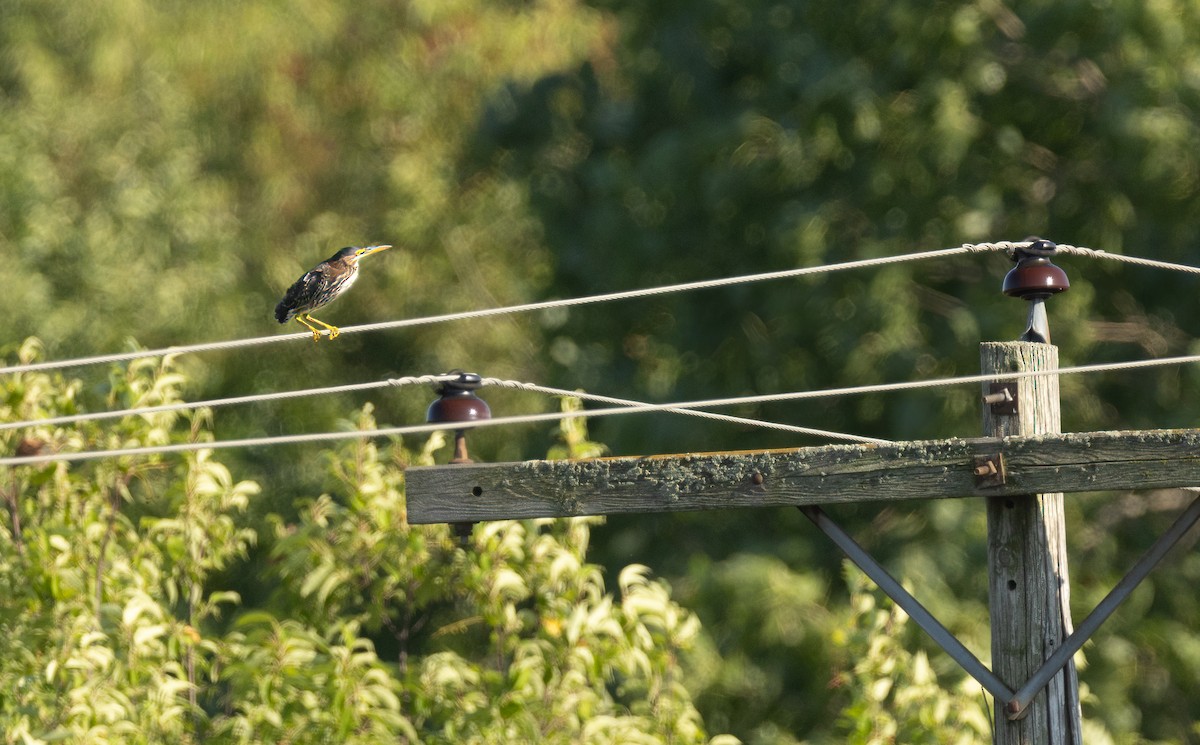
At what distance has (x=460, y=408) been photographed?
4891mm

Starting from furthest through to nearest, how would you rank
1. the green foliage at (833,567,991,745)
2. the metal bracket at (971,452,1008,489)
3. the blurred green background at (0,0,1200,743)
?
1. the blurred green background at (0,0,1200,743)
2. the green foliage at (833,567,991,745)
3. the metal bracket at (971,452,1008,489)

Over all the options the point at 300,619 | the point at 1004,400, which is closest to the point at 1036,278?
the point at 1004,400

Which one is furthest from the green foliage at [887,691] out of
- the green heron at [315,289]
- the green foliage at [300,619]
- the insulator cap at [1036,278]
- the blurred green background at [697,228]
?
the blurred green background at [697,228]

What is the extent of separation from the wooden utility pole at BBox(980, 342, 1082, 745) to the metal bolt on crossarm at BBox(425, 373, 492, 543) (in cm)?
142

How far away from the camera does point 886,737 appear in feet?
21.9

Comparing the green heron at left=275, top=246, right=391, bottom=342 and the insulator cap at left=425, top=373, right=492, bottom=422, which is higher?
the green heron at left=275, top=246, right=391, bottom=342

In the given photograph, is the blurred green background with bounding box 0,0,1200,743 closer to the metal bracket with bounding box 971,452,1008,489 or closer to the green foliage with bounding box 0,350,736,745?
the green foliage with bounding box 0,350,736,745

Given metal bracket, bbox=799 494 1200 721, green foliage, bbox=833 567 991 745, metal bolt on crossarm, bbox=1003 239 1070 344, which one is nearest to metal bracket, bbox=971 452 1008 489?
metal bracket, bbox=799 494 1200 721

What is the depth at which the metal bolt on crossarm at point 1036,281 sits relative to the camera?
489 cm

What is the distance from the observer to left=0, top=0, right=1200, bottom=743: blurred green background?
1269 cm

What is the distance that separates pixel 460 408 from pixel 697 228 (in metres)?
10.3

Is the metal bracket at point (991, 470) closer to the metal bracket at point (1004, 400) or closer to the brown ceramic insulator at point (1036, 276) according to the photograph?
the metal bracket at point (1004, 400)

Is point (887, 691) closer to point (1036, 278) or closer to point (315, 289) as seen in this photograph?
point (1036, 278)

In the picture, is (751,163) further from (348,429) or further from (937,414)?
(348,429)
